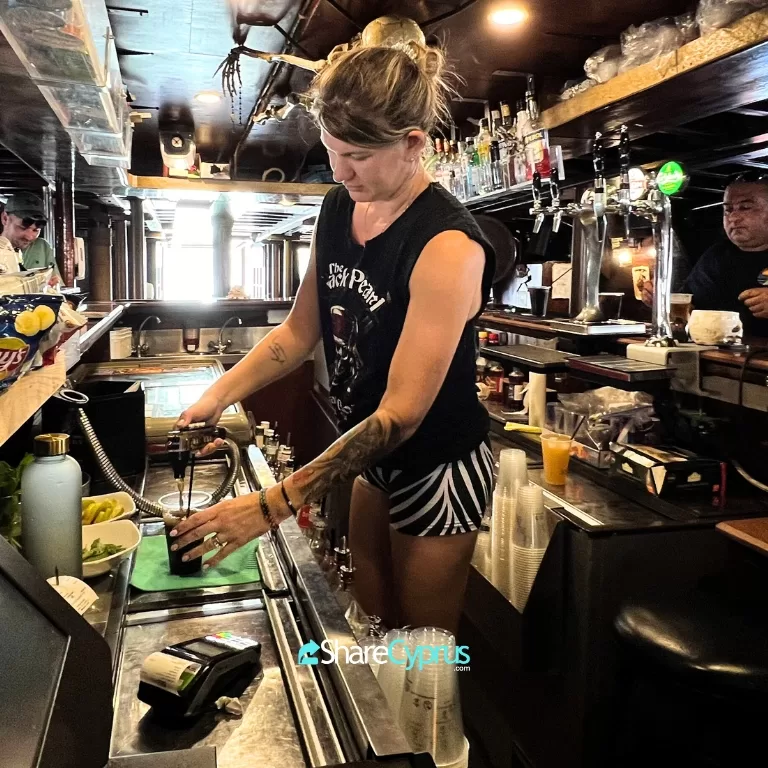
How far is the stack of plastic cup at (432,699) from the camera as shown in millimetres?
1016

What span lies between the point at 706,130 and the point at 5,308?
2641 mm

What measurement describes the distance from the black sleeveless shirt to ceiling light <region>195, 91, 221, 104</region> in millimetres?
3197

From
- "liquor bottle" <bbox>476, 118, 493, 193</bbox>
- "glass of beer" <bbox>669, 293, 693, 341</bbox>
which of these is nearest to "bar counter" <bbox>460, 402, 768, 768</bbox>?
"glass of beer" <bbox>669, 293, 693, 341</bbox>

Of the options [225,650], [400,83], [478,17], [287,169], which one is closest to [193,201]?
[287,169]

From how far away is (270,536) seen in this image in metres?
1.48

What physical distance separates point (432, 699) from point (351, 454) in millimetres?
393

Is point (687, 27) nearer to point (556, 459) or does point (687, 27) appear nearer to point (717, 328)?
point (717, 328)

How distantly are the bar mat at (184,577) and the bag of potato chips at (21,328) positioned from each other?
477mm

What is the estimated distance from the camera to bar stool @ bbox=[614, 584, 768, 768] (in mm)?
1537

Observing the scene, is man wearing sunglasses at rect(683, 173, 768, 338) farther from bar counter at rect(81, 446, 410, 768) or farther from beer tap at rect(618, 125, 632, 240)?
bar counter at rect(81, 446, 410, 768)

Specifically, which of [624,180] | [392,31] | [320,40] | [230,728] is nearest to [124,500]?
[230,728]

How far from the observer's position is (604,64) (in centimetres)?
235

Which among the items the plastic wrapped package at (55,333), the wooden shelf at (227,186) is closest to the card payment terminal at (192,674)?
the plastic wrapped package at (55,333)

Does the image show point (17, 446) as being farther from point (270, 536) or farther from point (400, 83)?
point (400, 83)
